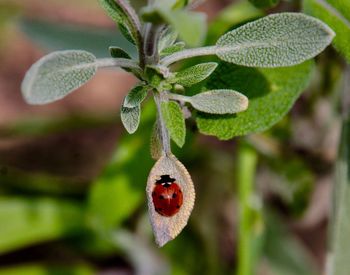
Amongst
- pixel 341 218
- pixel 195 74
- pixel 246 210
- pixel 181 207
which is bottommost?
pixel 246 210

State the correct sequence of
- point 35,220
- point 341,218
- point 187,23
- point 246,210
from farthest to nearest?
point 35,220
point 246,210
point 341,218
point 187,23

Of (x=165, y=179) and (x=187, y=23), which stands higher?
(x=187, y=23)

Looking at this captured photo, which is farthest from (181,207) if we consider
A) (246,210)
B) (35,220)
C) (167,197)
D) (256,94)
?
(35,220)

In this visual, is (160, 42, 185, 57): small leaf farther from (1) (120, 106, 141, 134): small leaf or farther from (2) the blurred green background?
(2) the blurred green background

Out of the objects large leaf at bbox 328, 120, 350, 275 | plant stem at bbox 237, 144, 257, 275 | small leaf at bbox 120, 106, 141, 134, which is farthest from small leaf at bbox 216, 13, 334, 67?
plant stem at bbox 237, 144, 257, 275

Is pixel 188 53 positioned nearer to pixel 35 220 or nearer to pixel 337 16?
pixel 337 16

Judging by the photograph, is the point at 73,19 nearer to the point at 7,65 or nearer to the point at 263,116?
the point at 7,65

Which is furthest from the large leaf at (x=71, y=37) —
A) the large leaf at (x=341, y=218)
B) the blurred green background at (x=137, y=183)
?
the large leaf at (x=341, y=218)

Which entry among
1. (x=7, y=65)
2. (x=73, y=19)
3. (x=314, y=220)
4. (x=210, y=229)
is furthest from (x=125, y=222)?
(x=73, y=19)
